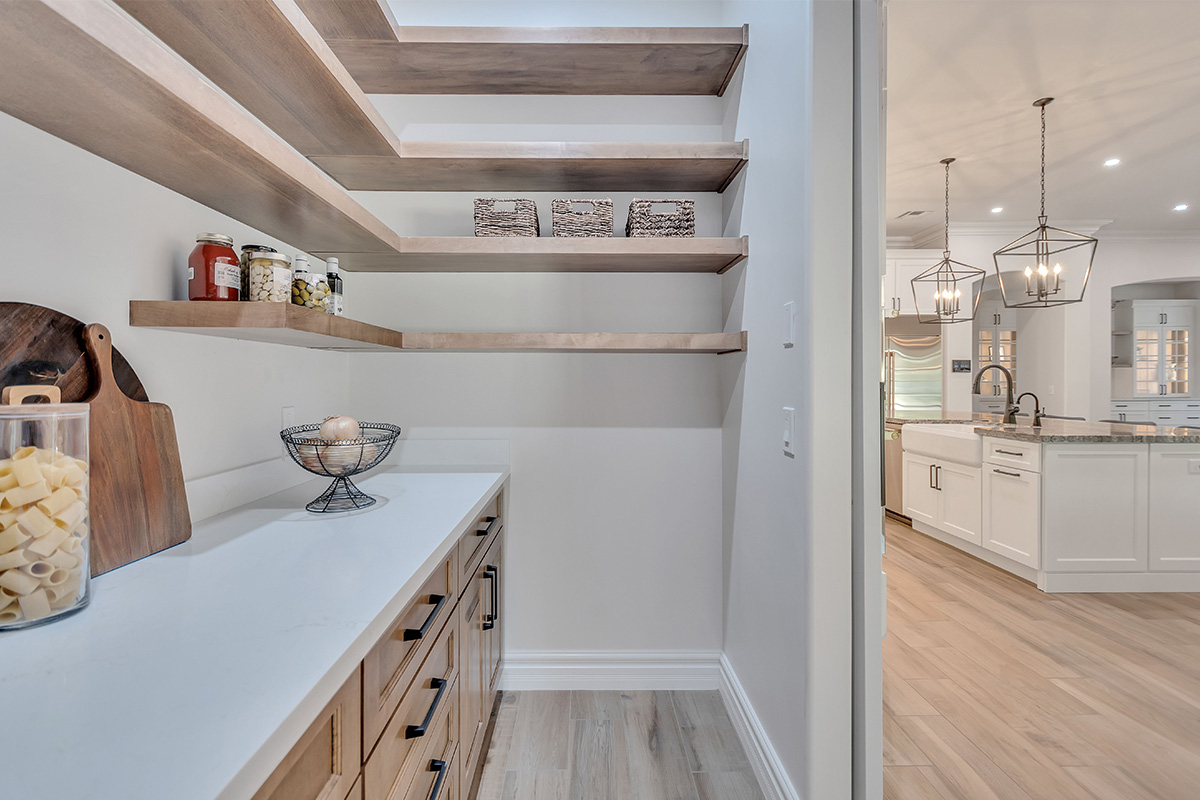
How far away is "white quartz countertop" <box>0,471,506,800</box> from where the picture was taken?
459mm

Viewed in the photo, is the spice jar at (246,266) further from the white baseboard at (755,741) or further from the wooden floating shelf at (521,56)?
the white baseboard at (755,741)

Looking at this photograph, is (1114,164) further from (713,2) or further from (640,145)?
(640,145)

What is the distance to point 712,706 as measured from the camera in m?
2.08

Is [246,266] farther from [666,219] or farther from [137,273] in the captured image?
[666,219]

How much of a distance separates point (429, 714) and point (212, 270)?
105 centimetres

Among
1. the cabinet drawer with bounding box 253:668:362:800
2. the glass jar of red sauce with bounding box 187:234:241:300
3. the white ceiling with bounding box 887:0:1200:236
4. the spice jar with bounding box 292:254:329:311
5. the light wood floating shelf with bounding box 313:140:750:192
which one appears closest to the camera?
the cabinet drawer with bounding box 253:668:362:800

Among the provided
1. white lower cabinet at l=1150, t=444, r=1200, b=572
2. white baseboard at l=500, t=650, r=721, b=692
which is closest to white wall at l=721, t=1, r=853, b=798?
white baseboard at l=500, t=650, r=721, b=692

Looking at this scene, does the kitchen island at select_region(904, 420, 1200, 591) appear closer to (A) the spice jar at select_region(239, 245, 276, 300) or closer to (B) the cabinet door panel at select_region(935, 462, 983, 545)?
(B) the cabinet door panel at select_region(935, 462, 983, 545)

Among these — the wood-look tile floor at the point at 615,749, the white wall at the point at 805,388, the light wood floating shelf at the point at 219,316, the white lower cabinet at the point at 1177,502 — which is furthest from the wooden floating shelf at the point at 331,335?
the white lower cabinet at the point at 1177,502

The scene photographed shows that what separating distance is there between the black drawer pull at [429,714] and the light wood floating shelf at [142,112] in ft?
3.60

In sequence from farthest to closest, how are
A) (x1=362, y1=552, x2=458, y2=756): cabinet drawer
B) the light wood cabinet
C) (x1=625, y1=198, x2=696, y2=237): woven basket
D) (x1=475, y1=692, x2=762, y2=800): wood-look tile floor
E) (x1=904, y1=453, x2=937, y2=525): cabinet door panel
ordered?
(x1=904, y1=453, x2=937, y2=525): cabinet door panel, (x1=625, y1=198, x2=696, y2=237): woven basket, (x1=475, y1=692, x2=762, y2=800): wood-look tile floor, (x1=362, y1=552, x2=458, y2=756): cabinet drawer, the light wood cabinet

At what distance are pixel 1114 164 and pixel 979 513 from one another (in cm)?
300

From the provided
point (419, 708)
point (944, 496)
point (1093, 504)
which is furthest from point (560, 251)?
point (944, 496)

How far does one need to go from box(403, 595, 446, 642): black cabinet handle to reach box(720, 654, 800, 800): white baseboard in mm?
1032
